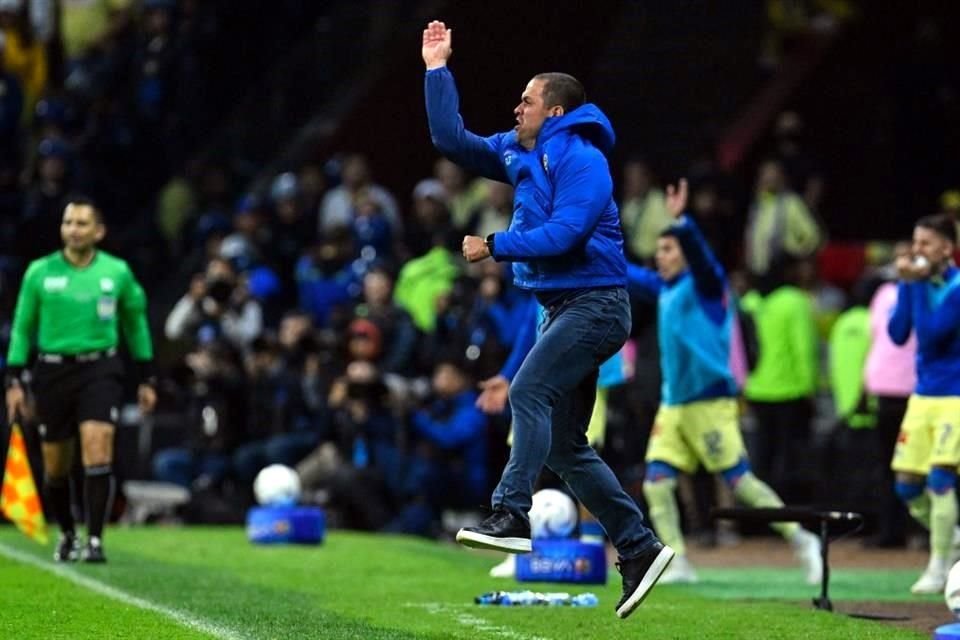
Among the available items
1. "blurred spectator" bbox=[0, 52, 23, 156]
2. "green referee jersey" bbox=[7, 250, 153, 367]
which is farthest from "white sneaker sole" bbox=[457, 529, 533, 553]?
"blurred spectator" bbox=[0, 52, 23, 156]

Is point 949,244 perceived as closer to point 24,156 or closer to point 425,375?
point 425,375

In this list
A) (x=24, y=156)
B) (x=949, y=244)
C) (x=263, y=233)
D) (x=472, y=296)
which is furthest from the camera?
(x=24, y=156)

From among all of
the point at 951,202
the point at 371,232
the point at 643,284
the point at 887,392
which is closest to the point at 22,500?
the point at 643,284

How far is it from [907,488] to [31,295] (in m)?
5.75

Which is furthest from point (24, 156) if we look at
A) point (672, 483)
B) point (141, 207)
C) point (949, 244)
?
point (949, 244)

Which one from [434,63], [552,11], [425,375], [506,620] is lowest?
[506,620]

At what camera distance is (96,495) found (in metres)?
14.2

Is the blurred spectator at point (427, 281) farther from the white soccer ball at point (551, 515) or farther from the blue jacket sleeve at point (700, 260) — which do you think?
the white soccer ball at point (551, 515)

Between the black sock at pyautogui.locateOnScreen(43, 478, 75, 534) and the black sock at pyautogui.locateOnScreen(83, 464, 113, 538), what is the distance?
0.42 metres

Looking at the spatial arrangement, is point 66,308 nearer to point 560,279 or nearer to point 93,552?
point 93,552

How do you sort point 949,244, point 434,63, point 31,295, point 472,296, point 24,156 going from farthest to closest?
point 24,156 < point 472,296 < point 31,295 < point 949,244 < point 434,63

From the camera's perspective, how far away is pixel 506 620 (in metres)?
10.9

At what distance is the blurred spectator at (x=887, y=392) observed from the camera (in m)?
17.4

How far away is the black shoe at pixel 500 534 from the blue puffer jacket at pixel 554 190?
42.4 inches
